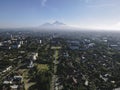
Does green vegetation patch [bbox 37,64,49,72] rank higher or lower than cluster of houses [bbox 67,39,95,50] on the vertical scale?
higher

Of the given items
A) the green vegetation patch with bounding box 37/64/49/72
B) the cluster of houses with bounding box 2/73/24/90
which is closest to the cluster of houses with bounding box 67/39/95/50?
the green vegetation patch with bounding box 37/64/49/72

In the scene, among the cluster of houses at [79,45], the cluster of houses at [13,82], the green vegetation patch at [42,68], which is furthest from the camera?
the cluster of houses at [79,45]

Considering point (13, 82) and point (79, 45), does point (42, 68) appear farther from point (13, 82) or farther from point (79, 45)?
point (79, 45)

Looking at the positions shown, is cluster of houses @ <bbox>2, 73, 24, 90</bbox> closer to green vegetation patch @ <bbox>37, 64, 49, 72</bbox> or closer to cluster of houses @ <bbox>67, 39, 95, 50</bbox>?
green vegetation patch @ <bbox>37, 64, 49, 72</bbox>

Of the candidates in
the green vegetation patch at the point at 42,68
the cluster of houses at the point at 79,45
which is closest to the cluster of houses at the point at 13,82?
the green vegetation patch at the point at 42,68

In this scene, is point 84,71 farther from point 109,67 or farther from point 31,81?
point 31,81

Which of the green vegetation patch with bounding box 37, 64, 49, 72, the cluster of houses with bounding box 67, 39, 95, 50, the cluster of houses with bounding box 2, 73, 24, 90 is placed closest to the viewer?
the cluster of houses with bounding box 2, 73, 24, 90

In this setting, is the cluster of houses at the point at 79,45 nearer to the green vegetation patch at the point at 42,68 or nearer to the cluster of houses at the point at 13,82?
the green vegetation patch at the point at 42,68

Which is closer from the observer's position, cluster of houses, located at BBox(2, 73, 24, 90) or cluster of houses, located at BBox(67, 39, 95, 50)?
cluster of houses, located at BBox(2, 73, 24, 90)

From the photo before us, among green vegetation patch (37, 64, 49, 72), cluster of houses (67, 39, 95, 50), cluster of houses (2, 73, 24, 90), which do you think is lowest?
cluster of houses (67, 39, 95, 50)
